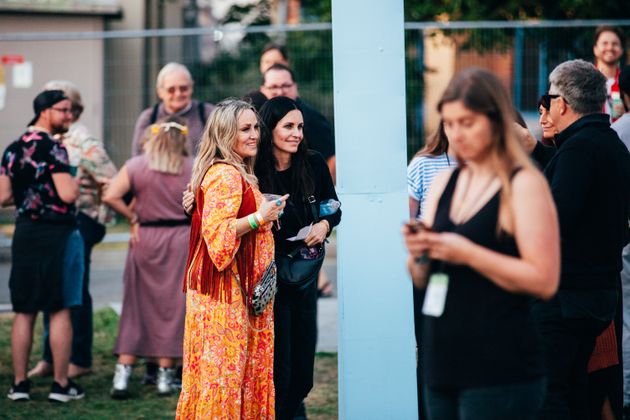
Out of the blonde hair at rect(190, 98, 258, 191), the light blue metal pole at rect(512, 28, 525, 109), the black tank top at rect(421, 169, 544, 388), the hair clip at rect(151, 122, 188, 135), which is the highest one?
the light blue metal pole at rect(512, 28, 525, 109)

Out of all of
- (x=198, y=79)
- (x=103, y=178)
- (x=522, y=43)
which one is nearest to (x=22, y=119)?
(x=198, y=79)

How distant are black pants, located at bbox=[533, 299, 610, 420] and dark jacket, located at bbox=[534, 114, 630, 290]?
16 cm

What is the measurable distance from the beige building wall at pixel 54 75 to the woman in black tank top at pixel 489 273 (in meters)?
9.32

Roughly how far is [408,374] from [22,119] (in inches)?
318

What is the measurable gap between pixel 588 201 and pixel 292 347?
1.82m

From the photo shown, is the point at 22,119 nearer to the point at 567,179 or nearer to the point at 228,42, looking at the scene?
the point at 228,42

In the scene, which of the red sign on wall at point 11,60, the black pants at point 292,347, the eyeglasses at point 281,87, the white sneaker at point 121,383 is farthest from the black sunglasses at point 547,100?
the red sign on wall at point 11,60

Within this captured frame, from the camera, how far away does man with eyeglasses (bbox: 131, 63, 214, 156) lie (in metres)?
7.43

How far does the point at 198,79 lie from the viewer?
12.5 meters

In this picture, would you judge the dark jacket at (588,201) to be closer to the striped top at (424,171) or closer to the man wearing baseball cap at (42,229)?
the striped top at (424,171)

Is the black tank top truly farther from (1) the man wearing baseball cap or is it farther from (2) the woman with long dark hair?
(1) the man wearing baseball cap

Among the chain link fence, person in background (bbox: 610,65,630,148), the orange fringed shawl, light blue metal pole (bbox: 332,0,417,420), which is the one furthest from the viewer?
the chain link fence

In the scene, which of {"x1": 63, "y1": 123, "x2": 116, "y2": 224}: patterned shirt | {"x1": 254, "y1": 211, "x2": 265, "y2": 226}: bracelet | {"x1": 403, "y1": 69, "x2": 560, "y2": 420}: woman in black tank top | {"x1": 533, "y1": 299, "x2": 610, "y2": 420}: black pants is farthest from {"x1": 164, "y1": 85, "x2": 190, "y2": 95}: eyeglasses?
{"x1": 403, "y1": 69, "x2": 560, "y2": 420}: woman in black tank top

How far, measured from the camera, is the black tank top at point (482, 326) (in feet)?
10.4
